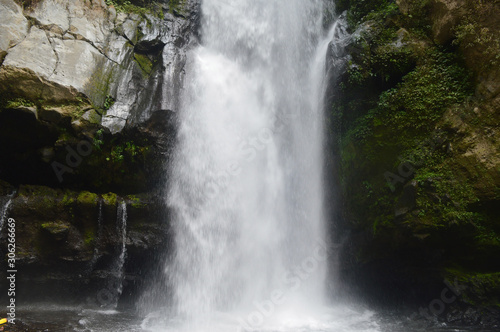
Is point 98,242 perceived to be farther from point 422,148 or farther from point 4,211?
point 422,148

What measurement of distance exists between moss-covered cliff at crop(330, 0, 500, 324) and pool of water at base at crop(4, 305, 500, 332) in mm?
884

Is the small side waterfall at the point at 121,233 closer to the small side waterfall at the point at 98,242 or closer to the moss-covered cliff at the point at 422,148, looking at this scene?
the small side waterfall at the point at 98,242

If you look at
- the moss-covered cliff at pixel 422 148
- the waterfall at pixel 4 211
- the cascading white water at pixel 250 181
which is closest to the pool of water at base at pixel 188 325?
the cascading white water at pixel 250 181

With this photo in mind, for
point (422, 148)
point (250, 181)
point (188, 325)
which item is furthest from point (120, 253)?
point (422, 148)

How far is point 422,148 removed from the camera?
633 cm

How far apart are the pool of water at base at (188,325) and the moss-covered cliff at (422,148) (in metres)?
0.88

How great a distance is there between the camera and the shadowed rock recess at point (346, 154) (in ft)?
19.4

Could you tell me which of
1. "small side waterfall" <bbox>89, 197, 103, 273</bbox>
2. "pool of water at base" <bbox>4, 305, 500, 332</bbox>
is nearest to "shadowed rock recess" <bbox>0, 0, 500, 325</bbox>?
"small side waterfall" <bbox>89, 197, 103, 273</bbox>

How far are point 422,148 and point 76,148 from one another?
749 cm

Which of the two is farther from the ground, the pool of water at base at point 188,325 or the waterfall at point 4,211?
the waterfall at point 4,211

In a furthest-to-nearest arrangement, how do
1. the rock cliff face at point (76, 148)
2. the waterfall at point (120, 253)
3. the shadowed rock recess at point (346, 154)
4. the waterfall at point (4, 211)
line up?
the waterfall at point (120, 253) < the rock cliff face at point (76, 148) < the waterfall at point (4, 211) < the shadowed rock recess at point (346, 154)

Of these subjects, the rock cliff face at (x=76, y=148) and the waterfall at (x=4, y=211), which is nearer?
the waterfall at (x=4, y=211)

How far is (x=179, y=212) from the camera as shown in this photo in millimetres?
7352

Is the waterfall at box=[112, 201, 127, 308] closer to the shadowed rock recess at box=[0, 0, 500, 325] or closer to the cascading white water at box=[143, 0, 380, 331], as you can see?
the shadowed rock recess at box=[0, 0, 500, 325]
